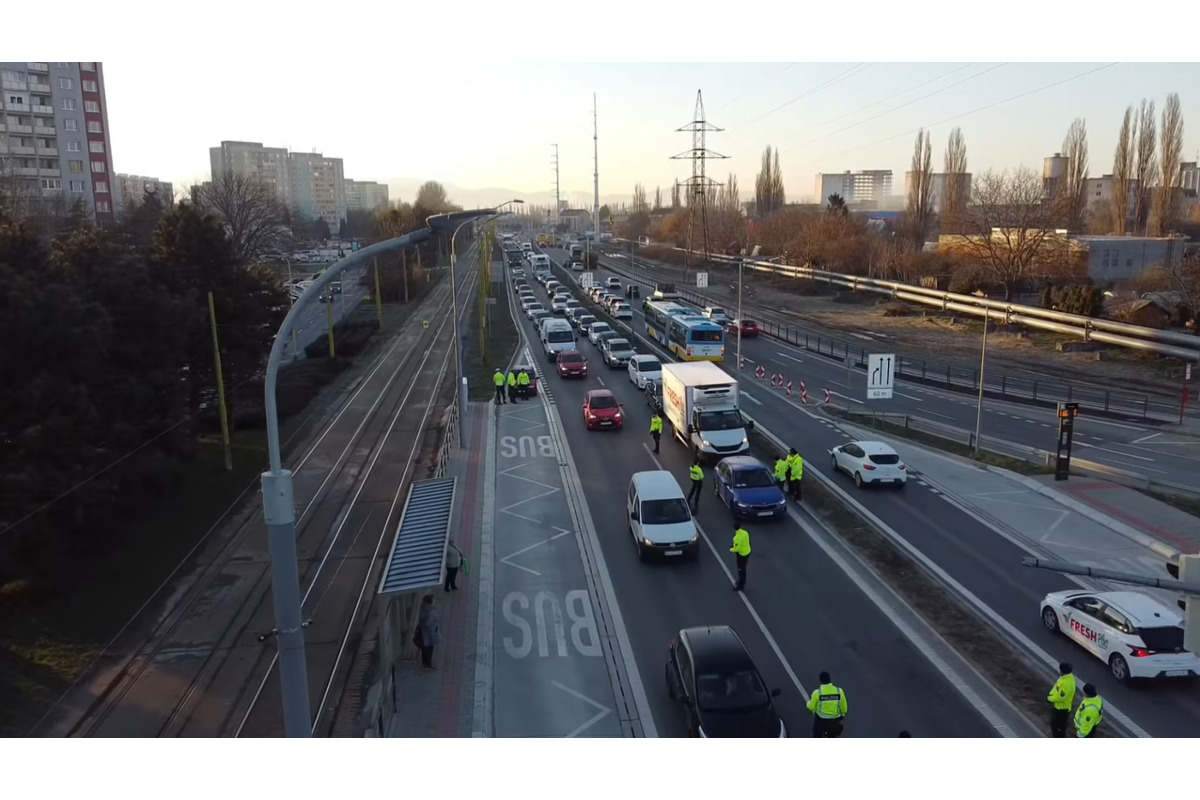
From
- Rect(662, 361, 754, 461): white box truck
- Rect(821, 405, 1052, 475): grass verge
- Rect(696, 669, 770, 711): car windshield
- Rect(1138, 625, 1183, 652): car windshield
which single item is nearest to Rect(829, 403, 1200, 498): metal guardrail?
Rect(821, 405, 1052, 475): grass verge

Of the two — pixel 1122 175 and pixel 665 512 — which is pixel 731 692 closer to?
pixel 665 512

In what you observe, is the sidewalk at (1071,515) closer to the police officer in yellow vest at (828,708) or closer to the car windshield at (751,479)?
the car windshield at (751,479)

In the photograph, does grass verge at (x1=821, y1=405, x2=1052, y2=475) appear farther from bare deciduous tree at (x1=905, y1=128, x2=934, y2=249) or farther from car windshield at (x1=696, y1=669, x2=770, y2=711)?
bare deciduous tree at (x1=905, y1=128, x2=934, y2=249)

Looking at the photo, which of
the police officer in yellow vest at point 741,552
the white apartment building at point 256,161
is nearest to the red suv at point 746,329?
the police officer in yellow vest at point 741,552

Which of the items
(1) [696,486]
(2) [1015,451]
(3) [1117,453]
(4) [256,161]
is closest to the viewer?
(1) [696,486]

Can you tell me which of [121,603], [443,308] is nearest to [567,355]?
[121,603]

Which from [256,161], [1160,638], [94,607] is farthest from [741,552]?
[256,161]
